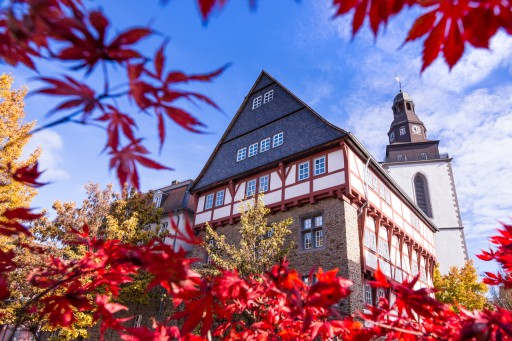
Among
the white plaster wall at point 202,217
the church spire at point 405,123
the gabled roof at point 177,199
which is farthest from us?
the church spire at point 405,123

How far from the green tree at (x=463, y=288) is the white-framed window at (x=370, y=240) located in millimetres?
11258

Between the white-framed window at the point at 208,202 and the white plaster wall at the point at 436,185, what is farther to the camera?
the white plaster wall at the point at 436,185

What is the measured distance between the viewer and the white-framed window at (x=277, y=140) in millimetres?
16234

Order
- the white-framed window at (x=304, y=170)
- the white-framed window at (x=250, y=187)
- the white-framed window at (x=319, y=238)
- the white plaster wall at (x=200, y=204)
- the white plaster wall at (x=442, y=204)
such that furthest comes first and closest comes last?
the white plaster wall at (x=442, y=204)
the white plaster wall at (x=200, y=204)
the white-framed window at (x=250, y=187)
the white-framed window at (x=304, y=170)
the white-framed window at (x=319, y=238)

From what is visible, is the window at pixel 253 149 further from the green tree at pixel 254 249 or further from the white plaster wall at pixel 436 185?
the white plaster wall at pixel 436 185

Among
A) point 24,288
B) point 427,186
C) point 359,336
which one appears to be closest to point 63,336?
point 24,288

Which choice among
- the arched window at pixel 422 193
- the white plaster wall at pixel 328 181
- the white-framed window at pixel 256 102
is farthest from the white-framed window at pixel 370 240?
the arched window at pixel 422 193

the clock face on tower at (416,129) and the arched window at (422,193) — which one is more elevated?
the clock face on tower at (416,129)

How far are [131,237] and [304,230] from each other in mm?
7558

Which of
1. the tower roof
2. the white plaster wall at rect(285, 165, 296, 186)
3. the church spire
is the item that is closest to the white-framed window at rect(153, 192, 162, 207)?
the white plaster wall at rect(285, 165, 296, 186)

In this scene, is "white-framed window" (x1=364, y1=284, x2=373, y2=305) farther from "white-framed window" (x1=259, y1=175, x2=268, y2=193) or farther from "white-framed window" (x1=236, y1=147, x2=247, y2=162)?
"white-framed window" (x1=236, y1=147, x2=247, y2=162)

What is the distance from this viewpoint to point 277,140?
16438 millimetres

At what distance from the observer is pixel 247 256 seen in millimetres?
11047

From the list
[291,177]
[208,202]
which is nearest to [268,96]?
[291,177]
